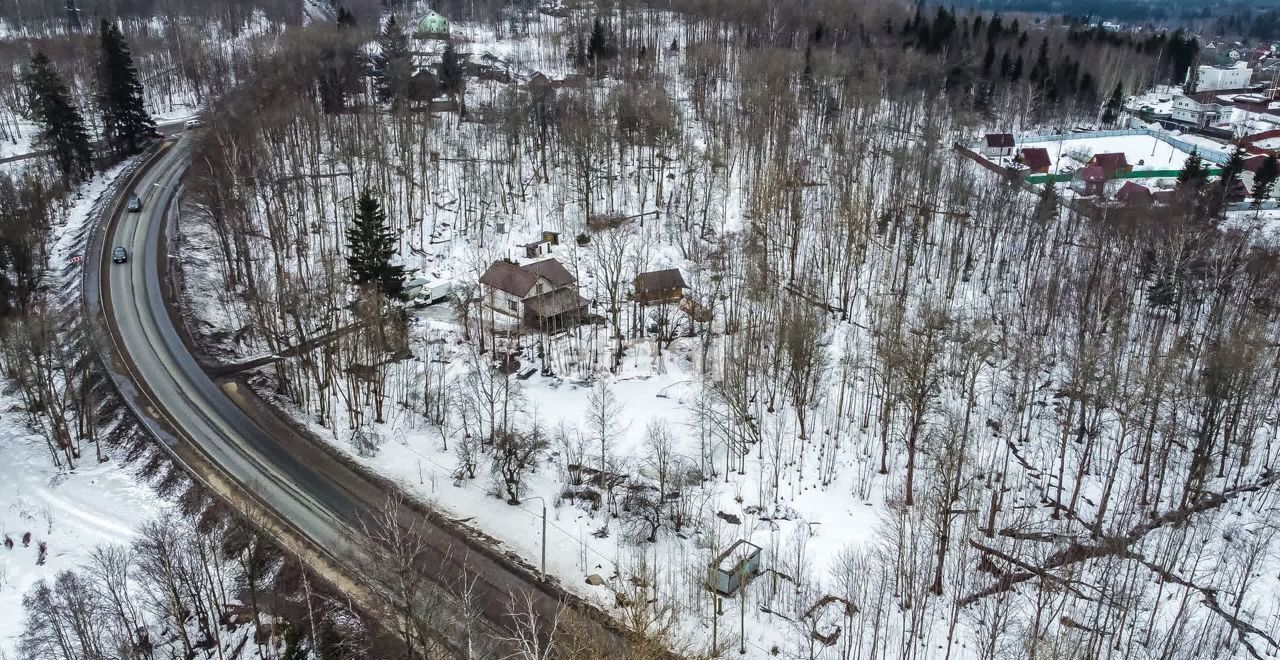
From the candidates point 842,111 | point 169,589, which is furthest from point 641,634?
point 842,111

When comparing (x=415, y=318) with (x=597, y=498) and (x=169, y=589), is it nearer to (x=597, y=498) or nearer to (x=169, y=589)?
(x=597, y=498)

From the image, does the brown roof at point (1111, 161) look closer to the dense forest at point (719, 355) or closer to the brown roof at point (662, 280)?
the dense forest at point (719, 355)

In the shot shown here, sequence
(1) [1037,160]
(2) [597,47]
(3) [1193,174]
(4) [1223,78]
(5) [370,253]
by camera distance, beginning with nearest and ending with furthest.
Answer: (5) [370,253] → (3) [1193,174] → (1) [1037,160] → (2) [597,47] → (4) [1223,78]

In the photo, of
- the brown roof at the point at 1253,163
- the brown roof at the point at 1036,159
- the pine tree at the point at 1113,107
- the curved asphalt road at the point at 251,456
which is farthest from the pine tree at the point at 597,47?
the brown roof at the point at 1253,163

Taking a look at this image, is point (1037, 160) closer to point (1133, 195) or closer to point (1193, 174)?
point (1193, 174)

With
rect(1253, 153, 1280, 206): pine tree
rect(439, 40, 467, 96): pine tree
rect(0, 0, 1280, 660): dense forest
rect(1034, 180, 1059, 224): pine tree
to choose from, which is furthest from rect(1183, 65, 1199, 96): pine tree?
rect(439, 40, 467, 96): pine tree

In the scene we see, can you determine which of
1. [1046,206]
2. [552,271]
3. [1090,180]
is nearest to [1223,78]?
[1090,180]

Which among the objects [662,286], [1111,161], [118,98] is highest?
[118,98]
